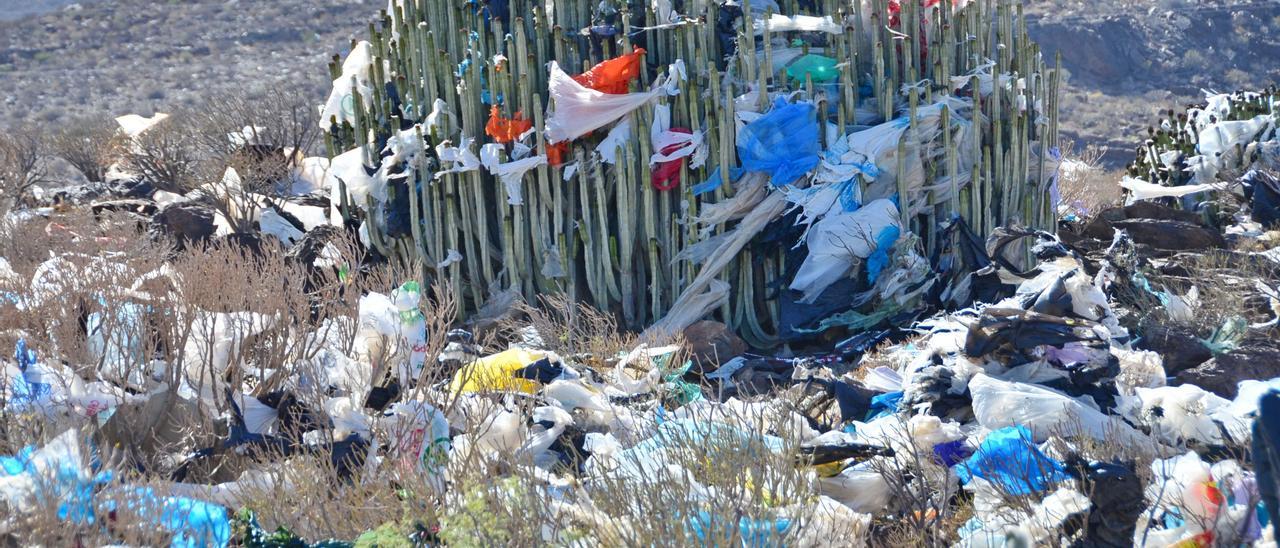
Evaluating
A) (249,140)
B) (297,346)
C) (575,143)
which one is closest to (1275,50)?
(249,140)

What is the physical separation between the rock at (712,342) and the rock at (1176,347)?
1.79 metres

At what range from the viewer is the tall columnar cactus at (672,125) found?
6.49 m

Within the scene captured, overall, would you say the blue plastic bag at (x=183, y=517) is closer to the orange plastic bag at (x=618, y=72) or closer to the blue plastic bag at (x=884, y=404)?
the blue plastic bag at (x=884, y=404)

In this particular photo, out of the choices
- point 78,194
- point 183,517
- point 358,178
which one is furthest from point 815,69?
point 78,194

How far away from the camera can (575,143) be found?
6668 millimetres

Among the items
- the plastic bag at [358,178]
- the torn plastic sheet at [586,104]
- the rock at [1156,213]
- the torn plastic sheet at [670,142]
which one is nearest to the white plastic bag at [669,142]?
the torn plastic sheet at [670,142]

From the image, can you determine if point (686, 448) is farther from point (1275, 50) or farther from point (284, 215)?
point (1275, 50)

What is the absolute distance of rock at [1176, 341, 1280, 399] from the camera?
15.8 feet

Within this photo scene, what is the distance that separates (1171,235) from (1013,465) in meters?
4.01

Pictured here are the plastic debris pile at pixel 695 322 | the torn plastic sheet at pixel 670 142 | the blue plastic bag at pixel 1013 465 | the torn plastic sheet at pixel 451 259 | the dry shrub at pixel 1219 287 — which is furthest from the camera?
the torn plastic sheet at pixel 451 259

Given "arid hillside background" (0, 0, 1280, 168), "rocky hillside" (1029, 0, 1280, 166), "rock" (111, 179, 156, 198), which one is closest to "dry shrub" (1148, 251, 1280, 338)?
"rock" (111, 179, 156, 198)

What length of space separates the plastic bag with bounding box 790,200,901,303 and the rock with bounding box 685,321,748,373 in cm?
47

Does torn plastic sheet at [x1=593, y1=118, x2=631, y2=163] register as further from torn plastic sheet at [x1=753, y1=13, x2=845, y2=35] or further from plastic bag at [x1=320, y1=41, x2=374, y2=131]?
plastic bag at [x1=320, y1=41, x2=374, y2=131]

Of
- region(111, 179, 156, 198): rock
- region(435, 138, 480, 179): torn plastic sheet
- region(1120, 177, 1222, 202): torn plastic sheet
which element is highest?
region(435, 138, 480, 179): torn plastic sheet
